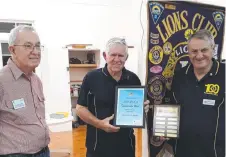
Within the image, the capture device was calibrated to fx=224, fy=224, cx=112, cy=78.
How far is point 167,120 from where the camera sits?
1516 mm

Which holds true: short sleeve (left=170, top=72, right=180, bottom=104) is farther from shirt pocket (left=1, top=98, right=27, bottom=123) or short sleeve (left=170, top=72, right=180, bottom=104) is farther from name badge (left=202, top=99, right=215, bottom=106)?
shirt pocket (left=1, top=98, right=27, bottom=123)

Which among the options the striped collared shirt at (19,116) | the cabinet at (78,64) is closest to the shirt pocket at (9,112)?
the striped collared shirt at (19,116)

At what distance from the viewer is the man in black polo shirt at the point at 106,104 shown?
62.9 inches

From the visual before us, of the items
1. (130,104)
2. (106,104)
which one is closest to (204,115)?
(130,104)

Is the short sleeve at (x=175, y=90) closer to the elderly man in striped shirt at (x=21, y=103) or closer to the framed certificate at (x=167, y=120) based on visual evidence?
the framed certificate at (x=167, y=120)

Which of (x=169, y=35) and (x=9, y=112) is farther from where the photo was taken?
(x=169, y=35)

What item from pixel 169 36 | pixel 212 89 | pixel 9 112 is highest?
pixel 169 36

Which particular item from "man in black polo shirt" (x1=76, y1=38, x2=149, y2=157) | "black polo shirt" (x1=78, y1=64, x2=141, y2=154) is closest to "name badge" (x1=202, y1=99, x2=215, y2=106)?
"man in black polo shirt" (x1=76, y1=38, x2=149, y2=157)

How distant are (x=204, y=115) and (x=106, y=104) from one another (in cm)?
66

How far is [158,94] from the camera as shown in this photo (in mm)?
1808

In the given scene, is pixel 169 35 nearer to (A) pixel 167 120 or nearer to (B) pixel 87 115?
(A) pixel 167 120

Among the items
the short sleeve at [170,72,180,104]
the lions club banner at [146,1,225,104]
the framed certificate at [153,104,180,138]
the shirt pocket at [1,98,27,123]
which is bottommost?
the framed certificate at [153,104,180,138]

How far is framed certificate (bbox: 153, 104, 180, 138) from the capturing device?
4.84 feet

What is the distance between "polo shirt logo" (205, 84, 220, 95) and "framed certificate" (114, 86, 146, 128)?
0.42m
